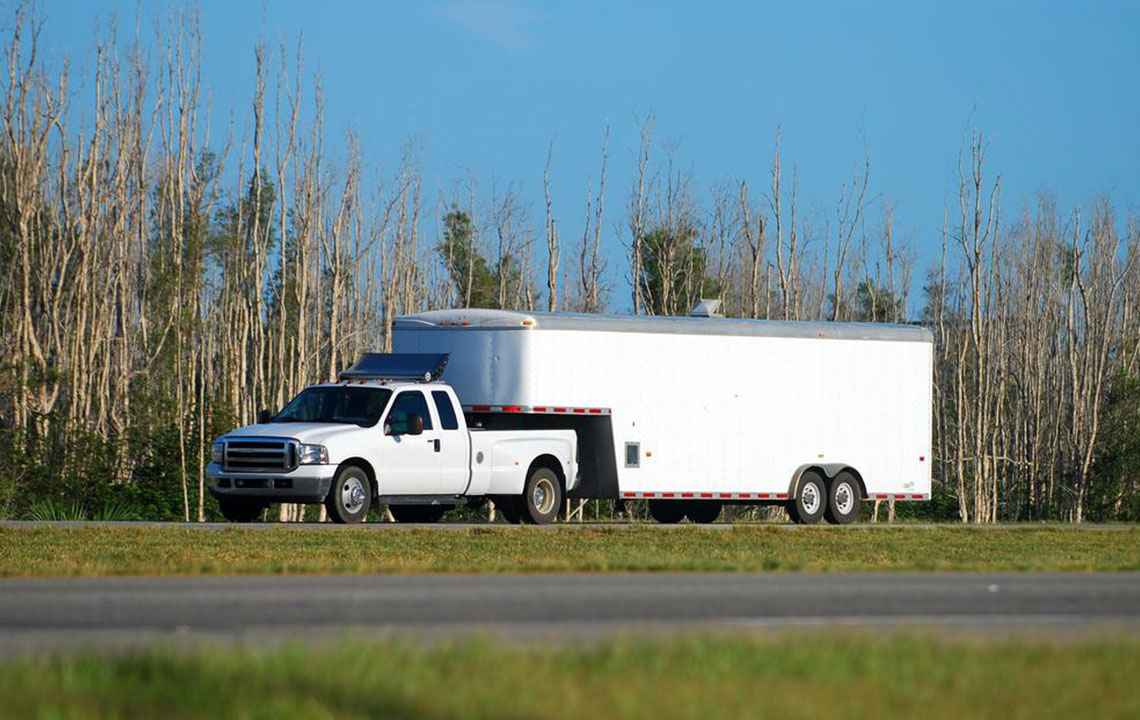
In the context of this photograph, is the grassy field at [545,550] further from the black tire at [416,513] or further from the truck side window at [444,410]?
the black tire at [416,513]

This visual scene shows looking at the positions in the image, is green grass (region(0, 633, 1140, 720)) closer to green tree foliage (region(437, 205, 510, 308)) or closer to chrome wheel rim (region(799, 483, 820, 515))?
chrome wheel rim (region(799, 483, 820, 515))

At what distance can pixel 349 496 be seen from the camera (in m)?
26.2

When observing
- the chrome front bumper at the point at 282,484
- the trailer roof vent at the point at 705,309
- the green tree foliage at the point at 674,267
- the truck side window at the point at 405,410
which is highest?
the green tree foliage at the point at 674,267

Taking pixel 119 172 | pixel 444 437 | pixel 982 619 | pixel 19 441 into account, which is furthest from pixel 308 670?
pixel 119 172

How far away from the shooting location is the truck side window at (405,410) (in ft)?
87.7

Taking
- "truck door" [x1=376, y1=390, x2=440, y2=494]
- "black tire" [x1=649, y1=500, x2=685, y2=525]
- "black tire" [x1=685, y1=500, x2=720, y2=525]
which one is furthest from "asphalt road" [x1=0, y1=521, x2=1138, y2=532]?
"black tire" [x1=649, y1=500, x2=685, y2=525]

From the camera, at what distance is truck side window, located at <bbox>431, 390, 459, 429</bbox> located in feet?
89.3

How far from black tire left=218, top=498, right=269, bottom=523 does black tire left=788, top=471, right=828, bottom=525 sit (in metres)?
8.85

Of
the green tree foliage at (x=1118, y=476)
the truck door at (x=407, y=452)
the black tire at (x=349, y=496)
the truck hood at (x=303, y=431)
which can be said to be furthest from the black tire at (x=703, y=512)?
the green tree foliage at (x=1118, y=476)

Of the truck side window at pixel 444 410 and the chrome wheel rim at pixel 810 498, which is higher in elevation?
the truck side window at pixel 444 410

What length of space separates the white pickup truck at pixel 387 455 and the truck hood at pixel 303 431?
14 millimetres

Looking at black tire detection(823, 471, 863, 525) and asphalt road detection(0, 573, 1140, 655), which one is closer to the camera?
asphalt road detection(0, 573, 1140, 655)

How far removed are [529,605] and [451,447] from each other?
48.2 ft

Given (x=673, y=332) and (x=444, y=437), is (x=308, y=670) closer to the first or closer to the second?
(x=444, y=437)
